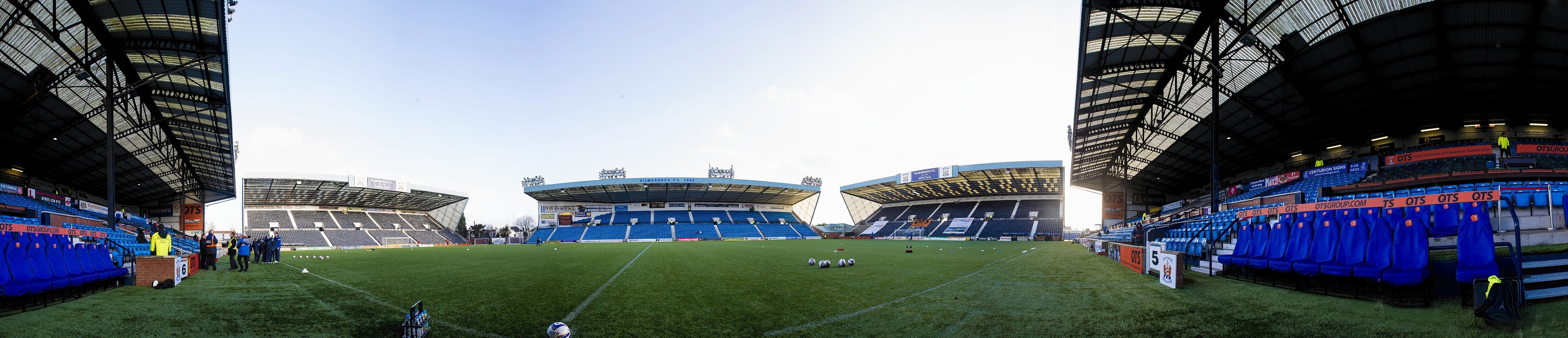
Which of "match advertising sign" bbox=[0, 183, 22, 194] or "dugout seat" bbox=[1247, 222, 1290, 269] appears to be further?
"match advertising sign" bbox=[0, 183, 22, 194]

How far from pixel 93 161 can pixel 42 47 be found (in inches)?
867

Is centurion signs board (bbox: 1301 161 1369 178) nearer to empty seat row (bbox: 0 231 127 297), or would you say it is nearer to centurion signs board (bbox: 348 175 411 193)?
empty seat row (bbox: 0 231 127 297)

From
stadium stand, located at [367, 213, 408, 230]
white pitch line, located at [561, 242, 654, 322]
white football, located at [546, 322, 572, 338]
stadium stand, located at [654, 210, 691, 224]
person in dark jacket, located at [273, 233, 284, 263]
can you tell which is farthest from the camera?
stadium stand, located at [654, 210, 691, 224]

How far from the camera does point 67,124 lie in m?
23.1

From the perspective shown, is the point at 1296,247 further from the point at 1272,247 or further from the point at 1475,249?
the point at 1475,249

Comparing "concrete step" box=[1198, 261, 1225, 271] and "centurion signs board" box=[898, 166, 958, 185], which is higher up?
"centurion signs board" box=[898, 166, 958, 185]

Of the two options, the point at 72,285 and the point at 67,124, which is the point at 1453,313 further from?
the point at 67,124

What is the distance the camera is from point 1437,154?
22984 mm

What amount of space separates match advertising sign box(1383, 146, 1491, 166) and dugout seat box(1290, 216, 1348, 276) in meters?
23.8

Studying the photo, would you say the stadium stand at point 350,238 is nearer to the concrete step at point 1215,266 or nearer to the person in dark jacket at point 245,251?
the person in dark jacket at point 245,251

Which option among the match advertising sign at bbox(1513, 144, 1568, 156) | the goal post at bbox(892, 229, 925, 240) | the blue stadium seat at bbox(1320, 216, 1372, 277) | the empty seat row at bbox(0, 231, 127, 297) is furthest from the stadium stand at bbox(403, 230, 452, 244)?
the match advertising sign at bbox(1513, 144, 1568, 156)

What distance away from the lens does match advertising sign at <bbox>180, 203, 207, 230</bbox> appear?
47.8 meters

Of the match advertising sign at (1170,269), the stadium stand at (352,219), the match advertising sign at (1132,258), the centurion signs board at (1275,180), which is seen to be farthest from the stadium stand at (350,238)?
the centurion signs board at (1275,180)

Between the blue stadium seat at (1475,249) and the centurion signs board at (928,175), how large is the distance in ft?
156
